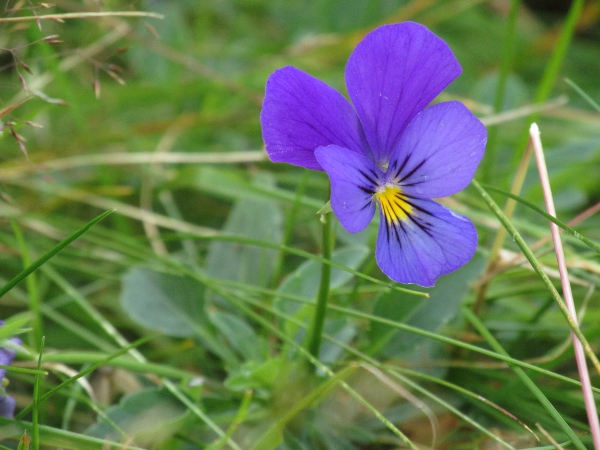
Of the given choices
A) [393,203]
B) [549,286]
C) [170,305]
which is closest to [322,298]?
[393,203]

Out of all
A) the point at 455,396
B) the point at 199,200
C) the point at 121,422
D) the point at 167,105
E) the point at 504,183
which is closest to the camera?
the point at 121,422

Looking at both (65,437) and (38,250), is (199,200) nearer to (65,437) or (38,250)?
(38,250)

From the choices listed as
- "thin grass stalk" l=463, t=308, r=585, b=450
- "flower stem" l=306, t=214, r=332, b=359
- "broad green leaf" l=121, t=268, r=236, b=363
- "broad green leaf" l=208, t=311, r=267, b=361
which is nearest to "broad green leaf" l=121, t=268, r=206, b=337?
"broad green leaf" l=121, t=268, r=236, b=363

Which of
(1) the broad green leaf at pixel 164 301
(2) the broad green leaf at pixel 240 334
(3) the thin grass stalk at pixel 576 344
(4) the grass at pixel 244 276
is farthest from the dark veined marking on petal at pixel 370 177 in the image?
(1) the broad green leaf at pixel 164 301

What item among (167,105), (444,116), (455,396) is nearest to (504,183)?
(455,396)

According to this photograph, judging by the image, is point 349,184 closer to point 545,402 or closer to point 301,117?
point 301,117

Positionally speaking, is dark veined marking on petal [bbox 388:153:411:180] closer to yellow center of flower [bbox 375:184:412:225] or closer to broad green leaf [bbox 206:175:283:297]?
yellow center of flower [bbox 375:184:412:225]

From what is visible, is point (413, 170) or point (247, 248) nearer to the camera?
point (413, 170)
